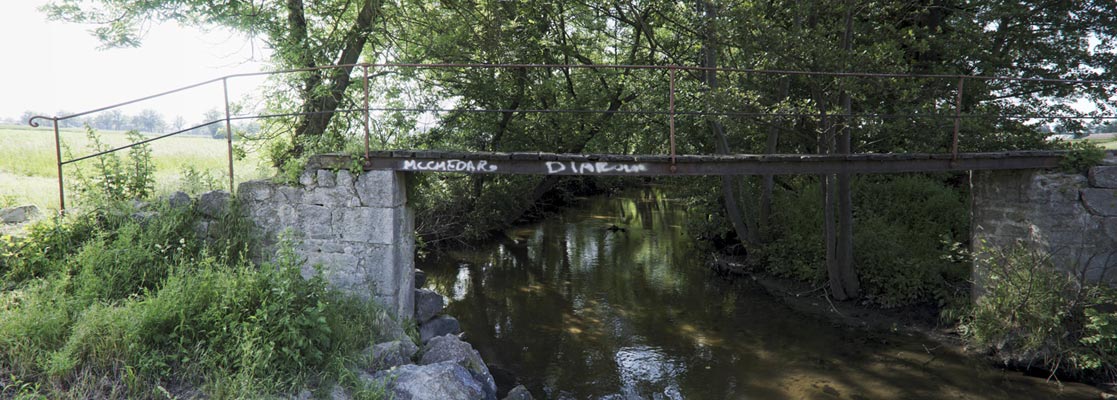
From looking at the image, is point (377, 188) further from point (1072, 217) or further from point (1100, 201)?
point (1100, 201)

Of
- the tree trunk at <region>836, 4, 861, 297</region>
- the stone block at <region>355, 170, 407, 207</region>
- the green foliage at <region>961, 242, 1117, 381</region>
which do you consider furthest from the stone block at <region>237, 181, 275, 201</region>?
the green foliage at <region>961, 242, 1117, 381</region>

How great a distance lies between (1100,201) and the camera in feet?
22.7

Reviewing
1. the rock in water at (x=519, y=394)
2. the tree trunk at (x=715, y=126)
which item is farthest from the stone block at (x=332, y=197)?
the tree trunk at (x=715, y=126)

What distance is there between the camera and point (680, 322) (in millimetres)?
9086

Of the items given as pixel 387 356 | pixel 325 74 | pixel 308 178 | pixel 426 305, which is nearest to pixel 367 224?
pixel 308 178

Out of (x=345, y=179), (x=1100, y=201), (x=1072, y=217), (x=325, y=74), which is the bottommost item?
(x=1072, y=217)

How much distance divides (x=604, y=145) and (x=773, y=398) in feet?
26.7

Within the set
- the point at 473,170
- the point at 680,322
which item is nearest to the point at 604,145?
the point at 680,322

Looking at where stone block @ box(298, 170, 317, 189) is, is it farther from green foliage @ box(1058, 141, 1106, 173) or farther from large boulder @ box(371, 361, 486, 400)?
green foliage @ box(1058, 141, 1106, 173)

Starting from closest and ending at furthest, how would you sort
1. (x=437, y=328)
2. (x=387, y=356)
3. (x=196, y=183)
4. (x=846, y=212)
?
1. (x=387, y=356)
2. (x=196, y=183)
3. (x=437, y=328)
4. (x=846, y=212)

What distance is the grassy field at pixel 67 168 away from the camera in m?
6.67

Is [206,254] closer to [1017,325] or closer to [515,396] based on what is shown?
[515,396]

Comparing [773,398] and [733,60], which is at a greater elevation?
[733,60]

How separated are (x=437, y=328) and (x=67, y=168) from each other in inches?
182
